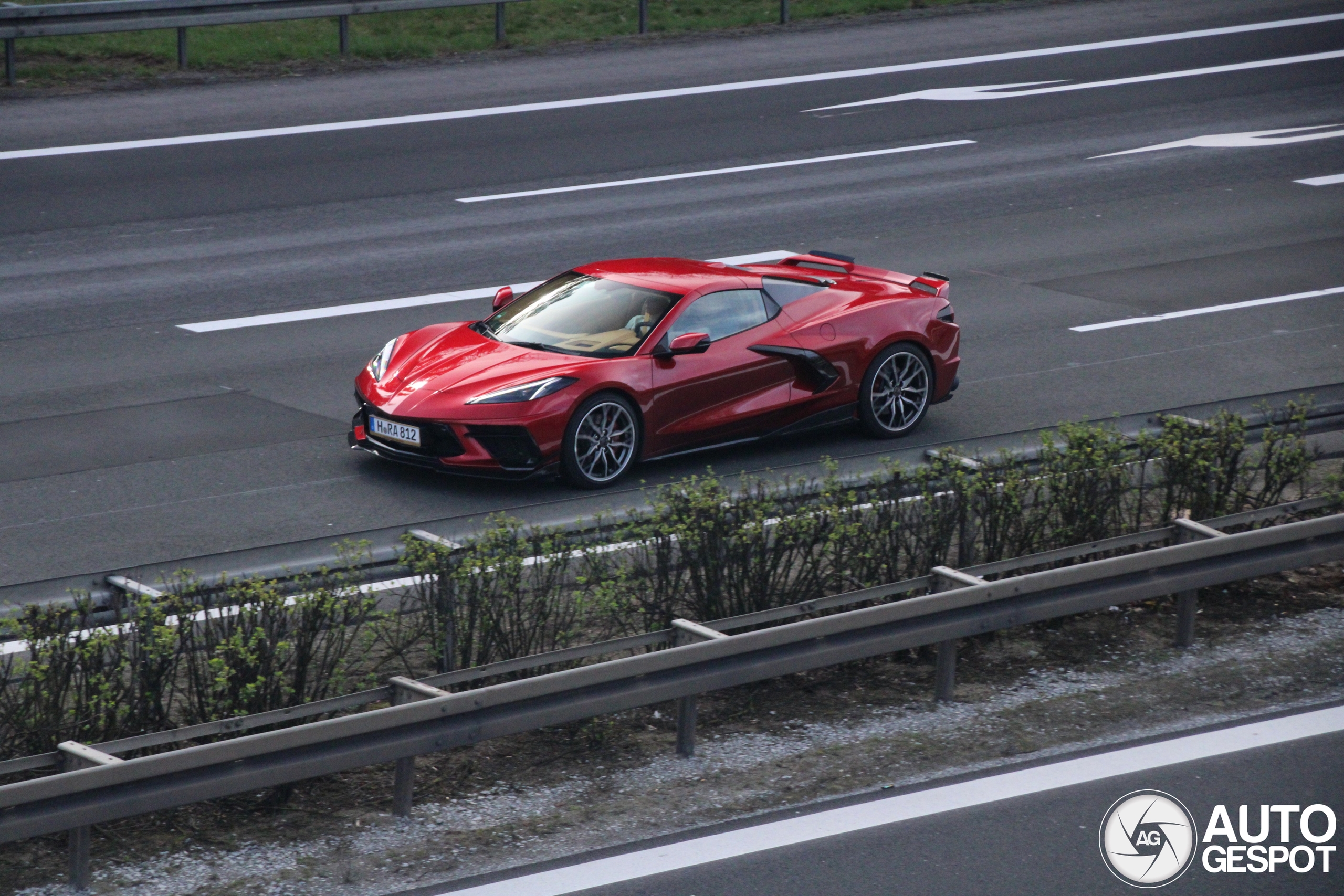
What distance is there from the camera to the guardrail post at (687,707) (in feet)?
22.7

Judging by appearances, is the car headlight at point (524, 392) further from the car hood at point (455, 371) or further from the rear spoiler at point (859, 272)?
the rear spoiler at point (859, 272)

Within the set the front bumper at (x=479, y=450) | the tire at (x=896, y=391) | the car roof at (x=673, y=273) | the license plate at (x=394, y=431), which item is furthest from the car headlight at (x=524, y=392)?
the tire at (x=896, y=391)

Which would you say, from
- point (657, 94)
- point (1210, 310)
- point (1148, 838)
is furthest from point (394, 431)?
point (657, 94)

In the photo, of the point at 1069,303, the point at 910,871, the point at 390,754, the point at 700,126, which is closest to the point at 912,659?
the point at 910,871

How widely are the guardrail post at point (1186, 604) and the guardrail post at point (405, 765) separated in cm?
360

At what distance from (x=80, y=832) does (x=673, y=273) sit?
21.7 feet

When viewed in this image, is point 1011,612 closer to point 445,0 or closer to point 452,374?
point 452,374

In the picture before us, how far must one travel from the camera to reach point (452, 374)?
1081 cm

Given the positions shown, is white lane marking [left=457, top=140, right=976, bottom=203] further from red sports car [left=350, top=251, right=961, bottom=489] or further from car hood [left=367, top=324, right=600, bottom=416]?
car hood [left=367, top=324, right=600, bottom=416]

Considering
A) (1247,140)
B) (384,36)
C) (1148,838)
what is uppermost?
(384,36)

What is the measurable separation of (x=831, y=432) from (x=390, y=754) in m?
6.49

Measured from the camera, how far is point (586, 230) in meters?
17.5

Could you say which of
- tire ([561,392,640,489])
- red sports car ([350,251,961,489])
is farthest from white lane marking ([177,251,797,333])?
tire ([561,392,640,489])

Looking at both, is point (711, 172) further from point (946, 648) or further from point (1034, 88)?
point (946, 648)
